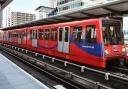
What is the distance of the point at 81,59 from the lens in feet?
46.9

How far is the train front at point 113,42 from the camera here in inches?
499

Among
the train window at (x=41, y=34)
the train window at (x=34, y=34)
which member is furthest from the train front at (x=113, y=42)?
the train window at (x=34, y=34)

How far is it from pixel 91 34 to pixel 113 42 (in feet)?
4.44

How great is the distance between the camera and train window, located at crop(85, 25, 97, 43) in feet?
42.3

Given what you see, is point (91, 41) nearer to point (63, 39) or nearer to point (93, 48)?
point (93, 48)

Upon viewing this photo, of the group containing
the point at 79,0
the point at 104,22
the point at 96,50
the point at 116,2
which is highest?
the point at 79,0

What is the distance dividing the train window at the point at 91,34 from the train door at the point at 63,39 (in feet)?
8.87

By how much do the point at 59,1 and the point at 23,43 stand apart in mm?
72916

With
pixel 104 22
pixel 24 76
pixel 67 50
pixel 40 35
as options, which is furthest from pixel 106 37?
pixel 40 35

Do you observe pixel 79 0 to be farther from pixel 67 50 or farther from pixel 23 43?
pixel 67 50

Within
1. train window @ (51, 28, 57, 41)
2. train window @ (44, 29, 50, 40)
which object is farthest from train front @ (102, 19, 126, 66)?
train window @ (44, 29, 50, 40)

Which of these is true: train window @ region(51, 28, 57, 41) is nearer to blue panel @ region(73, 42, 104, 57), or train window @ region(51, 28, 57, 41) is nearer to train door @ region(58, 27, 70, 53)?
train door @ region(58, 27, 70, 53)

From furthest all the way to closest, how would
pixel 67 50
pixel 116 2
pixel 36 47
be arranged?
pixel 36 47 → pixel 67 50 → pixel 116 2

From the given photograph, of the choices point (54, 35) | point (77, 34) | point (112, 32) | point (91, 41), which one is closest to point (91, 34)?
point (91, 41)
